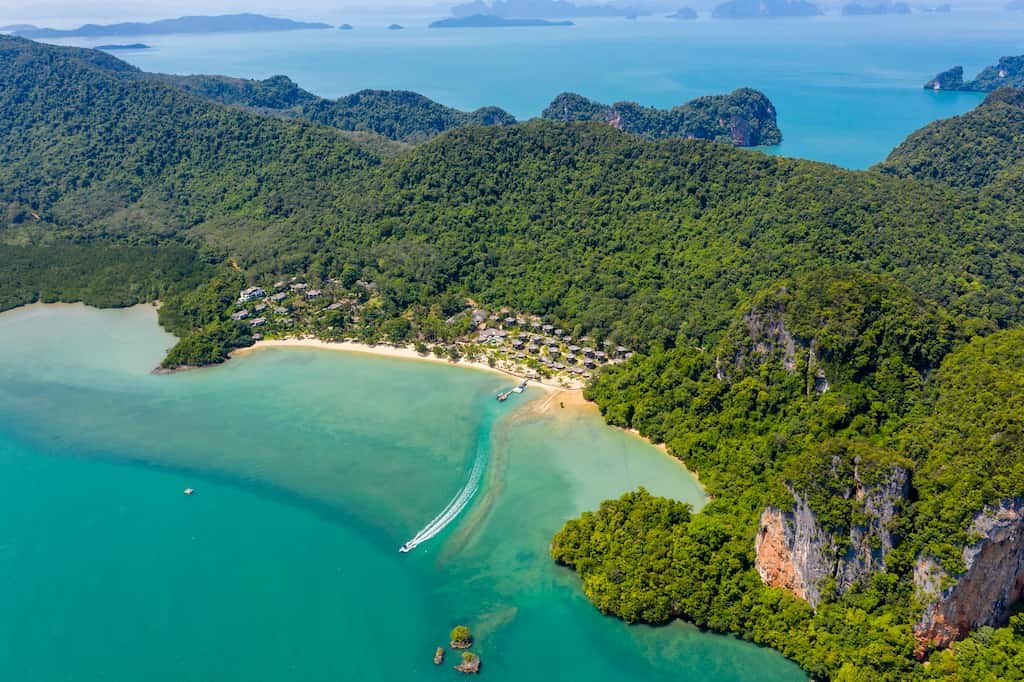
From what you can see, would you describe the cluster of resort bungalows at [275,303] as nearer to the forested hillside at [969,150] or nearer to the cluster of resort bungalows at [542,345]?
the cluster of resort bungalows at [542,345]

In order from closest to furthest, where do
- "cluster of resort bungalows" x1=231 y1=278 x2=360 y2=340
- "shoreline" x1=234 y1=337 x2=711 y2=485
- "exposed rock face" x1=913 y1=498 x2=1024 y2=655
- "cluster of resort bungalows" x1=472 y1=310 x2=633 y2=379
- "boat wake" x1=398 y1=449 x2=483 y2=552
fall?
"exposed rock face" x1=913 y1=498 x2=1024 y2=655, "boat wake" x1=398 y1=449 x2=483 y2=552, "shoreline" x1=234 y1=337 x2=711 y2=485, "cluster of resort bungalows" x1=472 y1=310 x2=633 y2=379, "cluster of resort bungalows" x1=231 y1=278 x2=360 y2=340

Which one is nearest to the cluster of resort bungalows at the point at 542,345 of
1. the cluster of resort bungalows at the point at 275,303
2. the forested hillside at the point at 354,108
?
the cluster of resort bungalows at the point at 275,303

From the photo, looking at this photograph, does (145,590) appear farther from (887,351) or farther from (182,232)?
(182,232)

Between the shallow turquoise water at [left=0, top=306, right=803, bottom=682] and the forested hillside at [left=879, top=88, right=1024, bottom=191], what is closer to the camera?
the shallow turquoise water at [left=0, top=306, right=803, bottom=682]

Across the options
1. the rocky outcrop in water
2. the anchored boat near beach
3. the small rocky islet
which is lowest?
the small rocky islet

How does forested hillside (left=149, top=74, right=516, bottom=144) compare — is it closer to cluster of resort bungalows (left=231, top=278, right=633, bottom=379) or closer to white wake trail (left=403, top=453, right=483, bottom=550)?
cluster of resort bungalows (left=231, top=278, right=633, bottom=379)

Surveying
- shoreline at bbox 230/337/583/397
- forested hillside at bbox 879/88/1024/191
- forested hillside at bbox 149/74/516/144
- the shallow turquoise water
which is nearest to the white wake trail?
the shallow turquoise water

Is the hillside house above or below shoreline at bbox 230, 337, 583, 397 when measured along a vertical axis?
above
